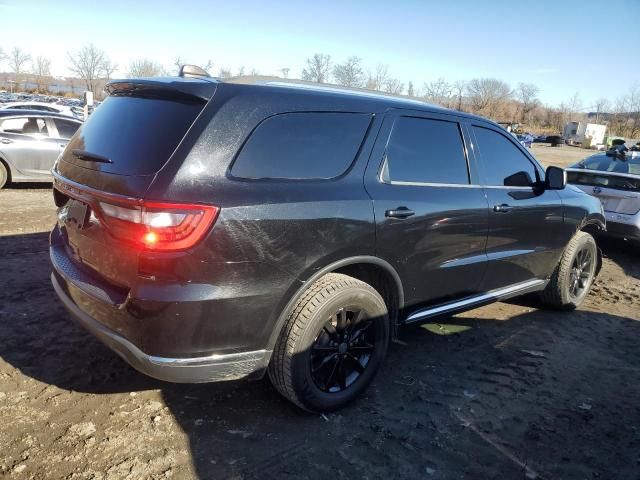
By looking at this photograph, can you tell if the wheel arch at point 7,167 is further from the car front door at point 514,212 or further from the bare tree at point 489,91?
the bare tree at point 489,91

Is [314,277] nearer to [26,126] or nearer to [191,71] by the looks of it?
[191,71]

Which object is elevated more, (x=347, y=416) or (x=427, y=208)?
(x=427, y=208)

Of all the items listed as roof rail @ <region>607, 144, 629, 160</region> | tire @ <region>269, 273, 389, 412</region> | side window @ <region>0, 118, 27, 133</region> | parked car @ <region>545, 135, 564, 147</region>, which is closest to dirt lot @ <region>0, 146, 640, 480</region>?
tire @ <region>269, 273, 389, 412</region>

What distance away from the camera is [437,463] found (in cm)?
270

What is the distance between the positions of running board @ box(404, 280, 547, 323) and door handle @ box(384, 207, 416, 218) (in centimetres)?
74

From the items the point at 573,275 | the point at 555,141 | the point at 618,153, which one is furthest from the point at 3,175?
the point at 555,141

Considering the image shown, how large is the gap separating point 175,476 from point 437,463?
4.35ft

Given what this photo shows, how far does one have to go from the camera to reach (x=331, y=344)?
119 inches

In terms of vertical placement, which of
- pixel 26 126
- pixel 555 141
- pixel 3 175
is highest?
pixel 555 141

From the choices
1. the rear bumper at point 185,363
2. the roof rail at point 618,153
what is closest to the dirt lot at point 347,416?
the rear bumper at point 185,363

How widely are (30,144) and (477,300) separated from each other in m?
9.01

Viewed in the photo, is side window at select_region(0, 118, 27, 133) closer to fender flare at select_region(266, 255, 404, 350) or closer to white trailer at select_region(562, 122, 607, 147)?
fender flare at select_region(266, 255, 404, 350)

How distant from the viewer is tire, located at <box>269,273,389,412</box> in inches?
109

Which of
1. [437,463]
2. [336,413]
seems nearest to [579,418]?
[437,463]
